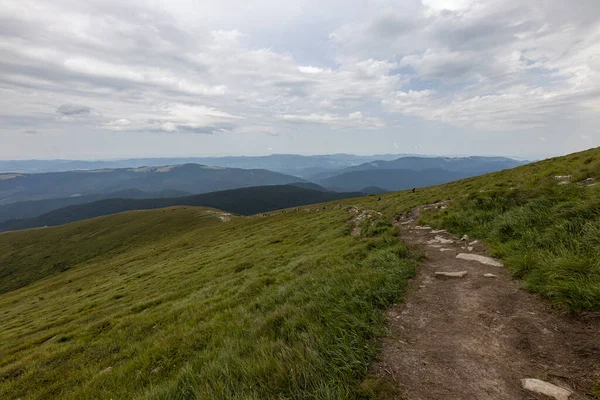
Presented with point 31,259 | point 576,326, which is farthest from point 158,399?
point 31,259

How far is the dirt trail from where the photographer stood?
12.9ft

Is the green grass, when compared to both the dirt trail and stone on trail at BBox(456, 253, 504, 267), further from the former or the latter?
the dirt trail

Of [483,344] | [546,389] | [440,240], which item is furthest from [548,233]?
[546,389]

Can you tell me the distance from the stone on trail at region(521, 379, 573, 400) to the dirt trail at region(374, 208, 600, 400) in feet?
0.27

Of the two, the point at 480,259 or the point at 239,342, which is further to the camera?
the point at 480,259

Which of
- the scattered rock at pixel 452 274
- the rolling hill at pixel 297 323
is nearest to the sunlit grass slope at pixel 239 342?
the rolling hill at pixel 297 323

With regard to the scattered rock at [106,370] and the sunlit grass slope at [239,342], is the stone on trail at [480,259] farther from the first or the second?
the scattered rock at [106,370]

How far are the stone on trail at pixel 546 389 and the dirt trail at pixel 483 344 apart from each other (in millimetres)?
81

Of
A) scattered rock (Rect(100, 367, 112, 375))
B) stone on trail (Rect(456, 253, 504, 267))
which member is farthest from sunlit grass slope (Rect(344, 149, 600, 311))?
scattered rock (Rect(100, 367, 112, 375))

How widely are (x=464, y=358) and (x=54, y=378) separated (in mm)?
12212

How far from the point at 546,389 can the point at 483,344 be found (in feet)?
3.79

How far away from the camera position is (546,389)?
3703mm

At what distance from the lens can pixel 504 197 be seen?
12852mm

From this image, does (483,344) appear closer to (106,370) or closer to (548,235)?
(548,235)
